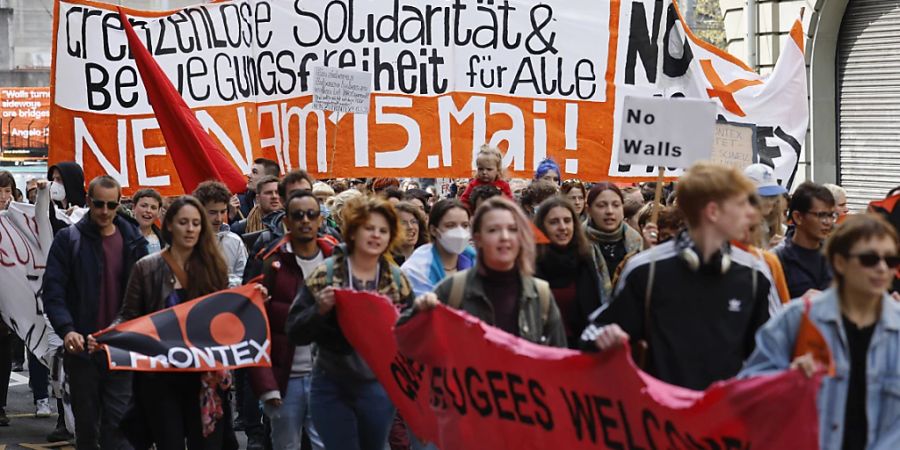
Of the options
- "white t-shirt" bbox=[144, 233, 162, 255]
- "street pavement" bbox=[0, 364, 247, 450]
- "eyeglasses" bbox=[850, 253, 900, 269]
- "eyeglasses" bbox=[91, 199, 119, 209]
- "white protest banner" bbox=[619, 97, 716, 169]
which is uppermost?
"white protest banner" bbox=[619, 97, 716, 169]

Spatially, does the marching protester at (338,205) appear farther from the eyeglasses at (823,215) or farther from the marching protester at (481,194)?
the eyeglasses at (823,215)

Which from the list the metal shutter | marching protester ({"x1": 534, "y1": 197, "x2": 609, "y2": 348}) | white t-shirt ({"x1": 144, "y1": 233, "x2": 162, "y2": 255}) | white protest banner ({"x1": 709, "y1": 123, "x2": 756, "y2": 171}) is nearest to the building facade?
the metal shutter

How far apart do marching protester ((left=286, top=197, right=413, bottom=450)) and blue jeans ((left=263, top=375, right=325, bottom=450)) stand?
605mm

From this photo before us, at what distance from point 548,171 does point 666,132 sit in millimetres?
4284

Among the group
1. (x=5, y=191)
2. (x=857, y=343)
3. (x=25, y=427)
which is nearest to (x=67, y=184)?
(x=5, y=191)

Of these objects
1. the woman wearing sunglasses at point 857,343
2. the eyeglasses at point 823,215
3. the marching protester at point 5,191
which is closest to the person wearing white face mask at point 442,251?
the eyeglasses at point 823,215

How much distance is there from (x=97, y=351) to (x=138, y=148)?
4480 mm

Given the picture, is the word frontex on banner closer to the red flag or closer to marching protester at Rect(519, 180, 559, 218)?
marching protester at Rect(519, 180, 559, 218)

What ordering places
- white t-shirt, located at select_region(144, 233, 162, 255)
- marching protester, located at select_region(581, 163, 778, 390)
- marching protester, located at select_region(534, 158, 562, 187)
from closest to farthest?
marching protester, located at select_region(581, 163, 778, 390) → white t-shirt, located at select_region(144, 233, 162, 255) → marching protester, located at select_region(534, 158, 562, 187)

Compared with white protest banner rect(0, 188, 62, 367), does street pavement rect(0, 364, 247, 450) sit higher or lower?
lower

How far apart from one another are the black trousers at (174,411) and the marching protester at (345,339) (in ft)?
2.06

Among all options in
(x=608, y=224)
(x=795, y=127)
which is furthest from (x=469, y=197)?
(x=795, y=127)

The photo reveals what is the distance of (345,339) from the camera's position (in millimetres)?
6953

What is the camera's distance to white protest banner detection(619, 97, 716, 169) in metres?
7.27
